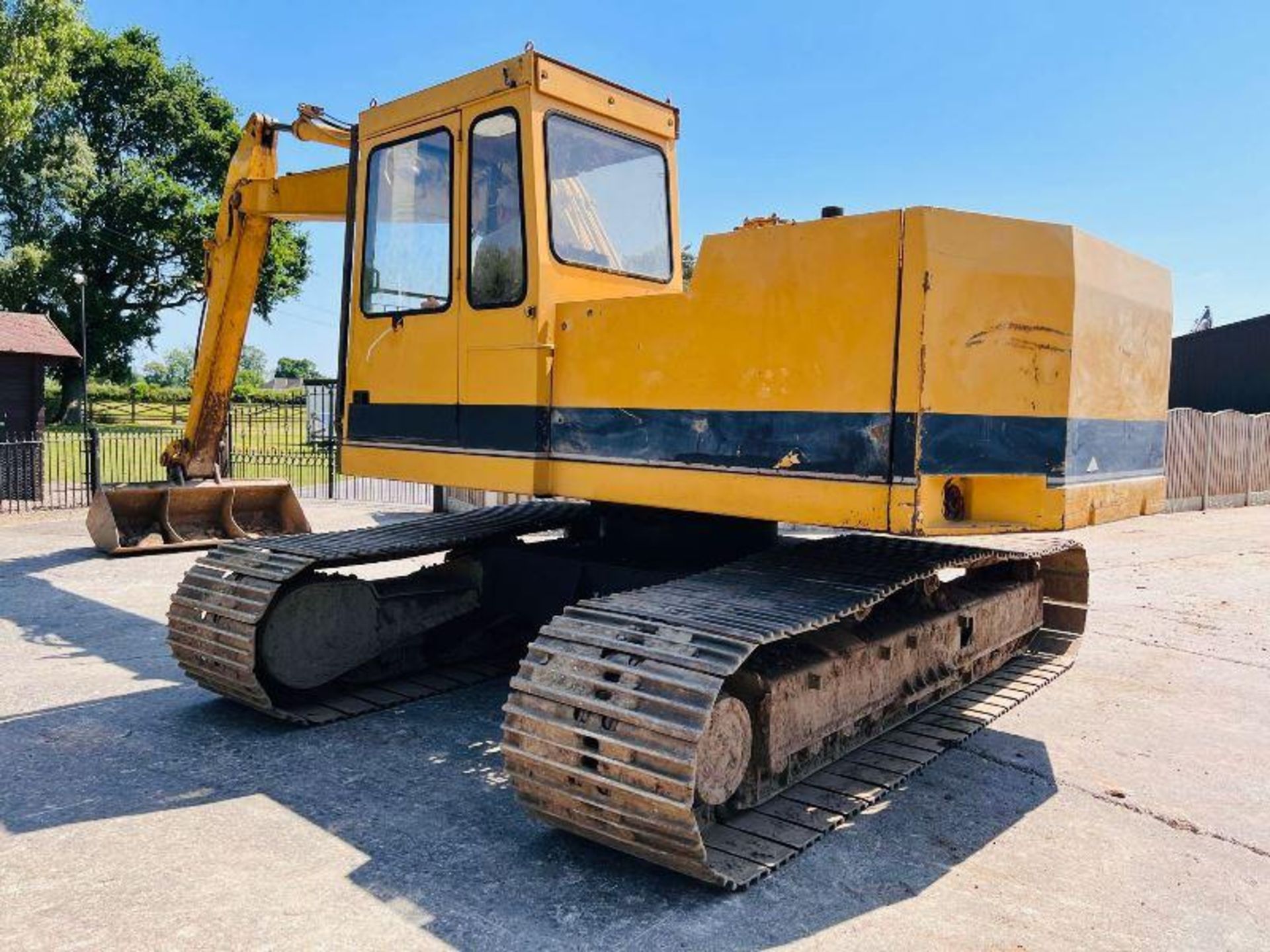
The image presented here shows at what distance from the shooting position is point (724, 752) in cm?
362

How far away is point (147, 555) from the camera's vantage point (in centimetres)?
1051

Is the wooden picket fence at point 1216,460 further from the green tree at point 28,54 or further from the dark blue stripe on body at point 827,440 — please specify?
the green tree at point 28,54

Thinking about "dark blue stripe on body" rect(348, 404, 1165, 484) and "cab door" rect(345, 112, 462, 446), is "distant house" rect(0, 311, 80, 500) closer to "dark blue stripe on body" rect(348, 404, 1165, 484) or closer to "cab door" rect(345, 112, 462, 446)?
"cab door" rect(345, 112, 462, 446)

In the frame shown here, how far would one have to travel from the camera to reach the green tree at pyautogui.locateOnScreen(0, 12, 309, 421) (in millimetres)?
35531

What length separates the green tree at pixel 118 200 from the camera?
1399 inches

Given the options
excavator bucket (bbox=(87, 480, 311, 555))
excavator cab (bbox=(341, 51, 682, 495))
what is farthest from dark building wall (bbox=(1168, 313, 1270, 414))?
excavator cab (bbox=(341, 51, 682, 495))

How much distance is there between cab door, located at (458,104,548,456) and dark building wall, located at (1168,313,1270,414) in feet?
90.1

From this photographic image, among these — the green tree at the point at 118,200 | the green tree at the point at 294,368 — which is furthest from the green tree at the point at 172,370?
the green tree at the point at 118,200

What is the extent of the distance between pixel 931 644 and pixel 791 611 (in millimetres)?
1831

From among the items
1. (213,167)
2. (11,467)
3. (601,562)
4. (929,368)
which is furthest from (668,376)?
(213,167)

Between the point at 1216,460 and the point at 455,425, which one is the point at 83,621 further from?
the point at 1216,460

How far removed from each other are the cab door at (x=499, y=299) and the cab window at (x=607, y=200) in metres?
0.19

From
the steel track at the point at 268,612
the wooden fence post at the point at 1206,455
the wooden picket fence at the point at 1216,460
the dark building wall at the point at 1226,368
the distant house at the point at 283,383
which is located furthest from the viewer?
the distant house at the point at 283,383

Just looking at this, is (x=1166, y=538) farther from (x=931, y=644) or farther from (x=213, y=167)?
(x=213, y=167)
